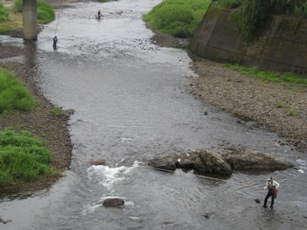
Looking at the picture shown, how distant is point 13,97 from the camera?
30922 millimetres

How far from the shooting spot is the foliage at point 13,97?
3020 centimetres

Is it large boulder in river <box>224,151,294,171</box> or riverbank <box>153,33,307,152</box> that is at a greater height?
riverbank <box>153,33,307,152</box>

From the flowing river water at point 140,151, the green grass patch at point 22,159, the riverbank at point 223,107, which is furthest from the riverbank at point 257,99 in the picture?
the green grass patch at point 22,159

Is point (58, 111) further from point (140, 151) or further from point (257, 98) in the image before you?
point (257, 98)

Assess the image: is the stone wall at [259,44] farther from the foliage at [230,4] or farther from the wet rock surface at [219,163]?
the wet rock surface at [219,163]

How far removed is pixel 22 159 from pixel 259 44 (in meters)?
27.3

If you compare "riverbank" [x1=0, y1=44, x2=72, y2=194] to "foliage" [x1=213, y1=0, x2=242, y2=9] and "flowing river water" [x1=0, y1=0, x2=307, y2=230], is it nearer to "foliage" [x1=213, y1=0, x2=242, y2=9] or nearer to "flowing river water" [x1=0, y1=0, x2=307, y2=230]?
"flowing river water" [x1=0, y1=0, x2=307, y2=230]

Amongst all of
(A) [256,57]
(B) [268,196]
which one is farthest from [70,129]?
(A) [256,57]

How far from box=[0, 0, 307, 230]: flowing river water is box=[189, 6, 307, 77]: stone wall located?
338 cm

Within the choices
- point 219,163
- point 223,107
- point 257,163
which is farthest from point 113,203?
point 223,107

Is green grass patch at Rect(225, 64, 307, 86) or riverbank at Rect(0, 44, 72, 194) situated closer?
riverbank at Rect(0, 44, 72, 194)

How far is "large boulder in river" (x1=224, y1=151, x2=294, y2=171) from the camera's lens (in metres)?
24.6

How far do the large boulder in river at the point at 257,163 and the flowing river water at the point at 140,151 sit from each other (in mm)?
497

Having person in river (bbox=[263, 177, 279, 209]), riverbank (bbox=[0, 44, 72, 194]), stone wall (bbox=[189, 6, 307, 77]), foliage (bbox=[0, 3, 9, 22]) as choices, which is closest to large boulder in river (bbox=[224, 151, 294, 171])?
person in river (bbox=[263, 177, 279, 209])
